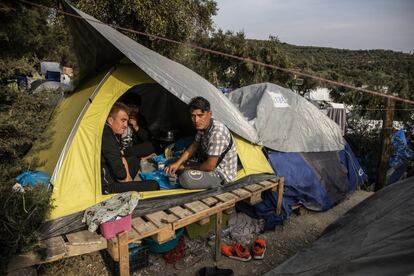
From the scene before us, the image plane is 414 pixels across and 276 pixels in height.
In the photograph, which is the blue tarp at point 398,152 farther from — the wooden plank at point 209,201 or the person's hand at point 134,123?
the person's hand at point 134,123

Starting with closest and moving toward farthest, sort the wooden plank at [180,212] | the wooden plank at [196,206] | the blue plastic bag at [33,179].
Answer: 1. the blue plastic bag at [33,179]
2. the wooden plank at [180,212]
3. the wooden plank at [196,206]

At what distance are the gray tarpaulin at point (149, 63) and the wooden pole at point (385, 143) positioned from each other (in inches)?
104

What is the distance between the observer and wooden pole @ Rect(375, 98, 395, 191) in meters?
5.05

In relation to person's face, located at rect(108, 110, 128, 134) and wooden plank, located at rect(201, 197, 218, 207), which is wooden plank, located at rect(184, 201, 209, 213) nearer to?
wooden plank, located at rect(201, 197, 218, 207)

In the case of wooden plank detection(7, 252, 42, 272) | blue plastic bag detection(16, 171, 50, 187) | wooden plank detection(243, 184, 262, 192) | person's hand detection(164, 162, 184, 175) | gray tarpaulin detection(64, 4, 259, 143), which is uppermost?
gray tarpaulin detection(64, 4, 259, 143)

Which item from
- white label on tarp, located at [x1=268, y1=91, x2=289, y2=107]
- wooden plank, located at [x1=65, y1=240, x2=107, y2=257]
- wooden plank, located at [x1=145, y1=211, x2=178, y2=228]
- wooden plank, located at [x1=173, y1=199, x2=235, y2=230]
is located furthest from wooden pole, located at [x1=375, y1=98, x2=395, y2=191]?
wooden plank, located at [x1=65, y1=240, x2=107, y2=257]

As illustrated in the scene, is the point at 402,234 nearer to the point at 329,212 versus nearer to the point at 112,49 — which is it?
the point at 112,49

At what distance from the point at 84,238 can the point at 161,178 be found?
4.46 ft

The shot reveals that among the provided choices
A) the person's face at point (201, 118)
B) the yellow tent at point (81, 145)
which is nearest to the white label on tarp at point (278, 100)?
the yellow tent at point (81, 145)

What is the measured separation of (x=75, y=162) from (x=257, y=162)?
2364mm

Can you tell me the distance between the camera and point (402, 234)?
1.40 m

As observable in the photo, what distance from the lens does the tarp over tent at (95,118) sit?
2885 millimetres

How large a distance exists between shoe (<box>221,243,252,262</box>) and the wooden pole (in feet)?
10.9

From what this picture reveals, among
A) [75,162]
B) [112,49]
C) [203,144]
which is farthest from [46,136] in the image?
[203,144]
